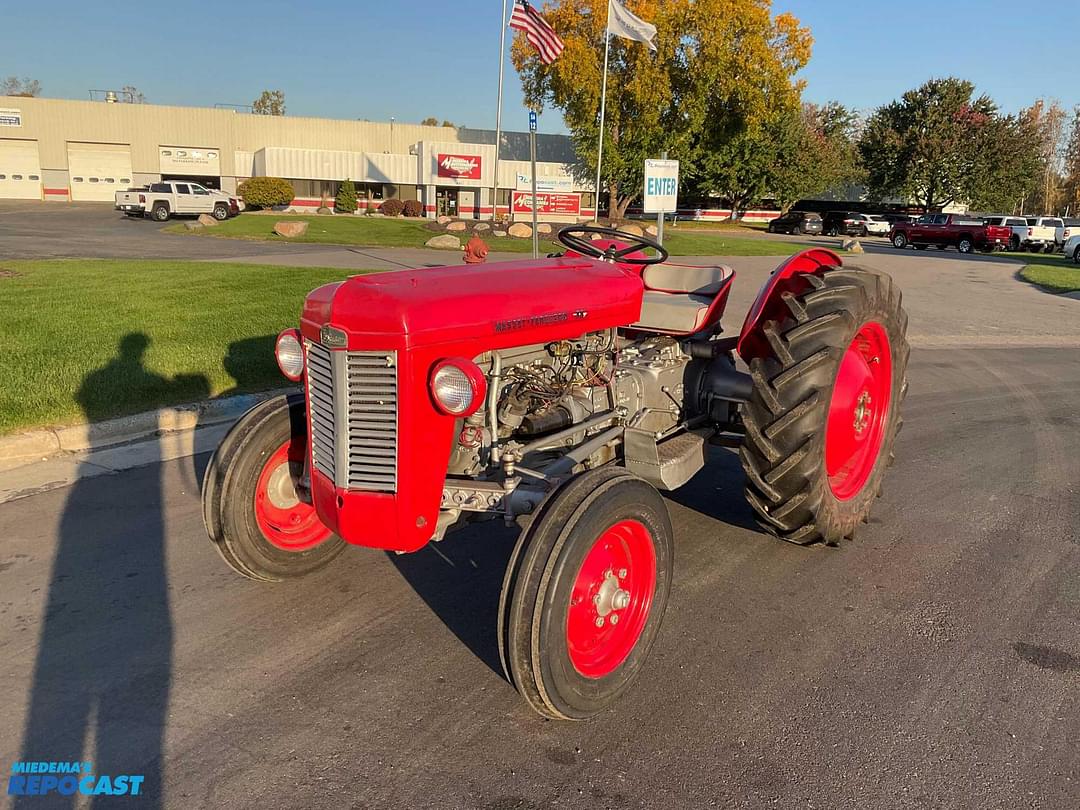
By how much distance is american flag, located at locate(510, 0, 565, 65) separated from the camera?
16719 millimetres

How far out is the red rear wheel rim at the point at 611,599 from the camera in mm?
2832

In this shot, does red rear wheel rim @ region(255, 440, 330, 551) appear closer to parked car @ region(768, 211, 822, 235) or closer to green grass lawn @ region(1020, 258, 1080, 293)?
green grass lawn @ region(1020, 258, 1080, 293)

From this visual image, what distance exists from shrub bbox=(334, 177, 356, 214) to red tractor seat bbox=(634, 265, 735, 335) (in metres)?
42.4

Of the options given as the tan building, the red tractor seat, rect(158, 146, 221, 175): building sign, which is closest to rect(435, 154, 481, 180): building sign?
the tan building

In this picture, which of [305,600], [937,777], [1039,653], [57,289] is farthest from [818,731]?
[57,289]

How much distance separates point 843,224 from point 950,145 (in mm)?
→ 8982

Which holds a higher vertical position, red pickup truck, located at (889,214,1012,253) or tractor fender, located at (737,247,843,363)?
red pickup truck, located at (889,214,1012,253)

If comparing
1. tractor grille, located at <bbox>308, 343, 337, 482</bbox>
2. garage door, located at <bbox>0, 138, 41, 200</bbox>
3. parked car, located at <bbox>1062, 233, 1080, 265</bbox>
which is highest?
garage door, located at <bbox>0, 138, 41, 200</bbox>

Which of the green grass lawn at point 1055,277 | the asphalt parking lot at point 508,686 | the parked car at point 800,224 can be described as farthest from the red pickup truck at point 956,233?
the asphalt parking lot at point 508,686

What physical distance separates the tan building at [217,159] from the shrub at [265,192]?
2.74 meters

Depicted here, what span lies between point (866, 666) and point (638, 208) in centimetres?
5729

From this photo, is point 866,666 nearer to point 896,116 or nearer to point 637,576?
point 637,576

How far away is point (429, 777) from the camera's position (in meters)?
2.52

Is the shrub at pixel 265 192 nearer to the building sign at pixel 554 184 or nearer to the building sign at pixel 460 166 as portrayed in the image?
the building sign at pixel 460 166
